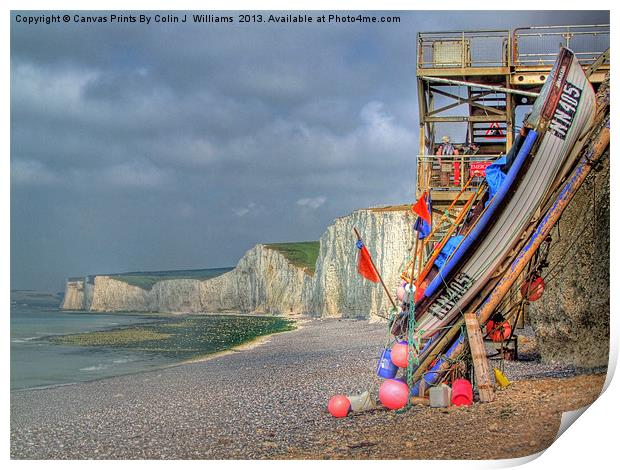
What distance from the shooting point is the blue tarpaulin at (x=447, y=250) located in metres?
7.82

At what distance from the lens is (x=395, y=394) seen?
7.95 metres

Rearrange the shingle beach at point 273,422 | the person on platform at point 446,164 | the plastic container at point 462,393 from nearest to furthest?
the shingle beach at point 273,422
the plastic container at point 462,393
the person on platform at point 446,164

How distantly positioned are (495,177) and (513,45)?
6.43ft

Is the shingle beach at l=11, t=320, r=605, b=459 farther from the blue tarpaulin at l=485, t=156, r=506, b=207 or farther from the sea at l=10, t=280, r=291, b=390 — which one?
the blue tarpaulin at l=485, t=156, r=506, b=207

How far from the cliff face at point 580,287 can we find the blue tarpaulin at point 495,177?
98 cm

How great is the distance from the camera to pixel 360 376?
1173 centimetres

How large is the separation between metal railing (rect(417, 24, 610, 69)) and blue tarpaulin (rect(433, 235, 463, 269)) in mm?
2327

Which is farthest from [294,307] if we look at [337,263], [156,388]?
[156,388]

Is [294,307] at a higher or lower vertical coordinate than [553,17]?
lower

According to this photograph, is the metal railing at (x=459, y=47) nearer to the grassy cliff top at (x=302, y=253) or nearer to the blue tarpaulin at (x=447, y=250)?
the blue tarpaulin at (x=447, y=250)

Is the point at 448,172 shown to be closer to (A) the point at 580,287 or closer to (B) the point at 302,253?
(A) the point at 580,287

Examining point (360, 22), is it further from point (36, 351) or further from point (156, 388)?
point (36, 351)

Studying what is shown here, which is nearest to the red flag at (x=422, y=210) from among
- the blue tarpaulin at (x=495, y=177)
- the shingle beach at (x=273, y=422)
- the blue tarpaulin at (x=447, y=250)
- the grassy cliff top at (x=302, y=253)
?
the blue tarpaulin at (x=447, y=250)
